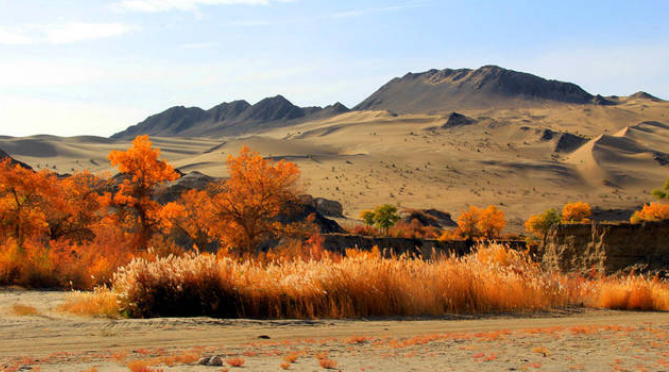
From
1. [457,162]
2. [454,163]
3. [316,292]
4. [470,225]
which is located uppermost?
[316,292]

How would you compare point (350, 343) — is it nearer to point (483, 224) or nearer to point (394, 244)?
point (394, 244)

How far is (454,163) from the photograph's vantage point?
10431 centimetres

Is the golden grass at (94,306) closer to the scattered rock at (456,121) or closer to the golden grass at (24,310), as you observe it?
the golden grass at (24,310)

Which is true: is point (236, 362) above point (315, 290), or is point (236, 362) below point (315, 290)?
above

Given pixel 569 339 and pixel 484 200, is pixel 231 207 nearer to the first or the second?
pixel 569 339

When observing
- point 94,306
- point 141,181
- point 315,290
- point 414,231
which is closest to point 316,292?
point 315,290

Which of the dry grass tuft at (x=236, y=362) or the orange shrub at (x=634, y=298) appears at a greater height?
the dry grass tuft at (x=236, y=362)

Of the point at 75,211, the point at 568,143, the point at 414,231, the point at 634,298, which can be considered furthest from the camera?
the point at 568,143

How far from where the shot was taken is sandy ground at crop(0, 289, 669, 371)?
230 inches

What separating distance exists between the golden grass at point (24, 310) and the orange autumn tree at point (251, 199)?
1131 cm

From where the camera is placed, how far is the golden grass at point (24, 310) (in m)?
9.91

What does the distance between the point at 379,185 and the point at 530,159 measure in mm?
38367

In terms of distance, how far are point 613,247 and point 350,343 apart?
1229 cm

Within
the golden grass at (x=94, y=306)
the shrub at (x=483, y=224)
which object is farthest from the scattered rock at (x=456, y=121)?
the golden grass at (x=94, y=306)
